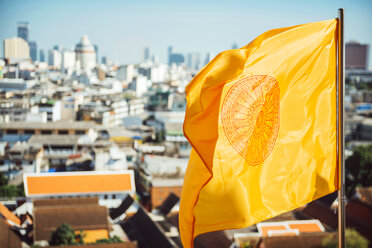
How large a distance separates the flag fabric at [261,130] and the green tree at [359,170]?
1245cm

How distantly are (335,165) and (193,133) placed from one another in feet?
3.55

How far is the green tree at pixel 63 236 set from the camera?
978cm

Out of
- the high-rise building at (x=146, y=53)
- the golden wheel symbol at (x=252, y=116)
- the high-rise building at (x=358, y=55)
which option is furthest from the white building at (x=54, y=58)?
the golden wheel symbol at (x=252, y=116)

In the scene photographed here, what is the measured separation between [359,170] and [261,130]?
46.0ft

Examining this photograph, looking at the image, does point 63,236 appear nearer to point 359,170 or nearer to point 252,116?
point 252,116

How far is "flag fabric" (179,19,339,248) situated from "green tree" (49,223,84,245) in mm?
7740

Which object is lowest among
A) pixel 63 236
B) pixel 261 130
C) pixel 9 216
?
pixel 63 236

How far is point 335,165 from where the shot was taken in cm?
303

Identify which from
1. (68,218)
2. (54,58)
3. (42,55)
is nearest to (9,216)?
(68,218)

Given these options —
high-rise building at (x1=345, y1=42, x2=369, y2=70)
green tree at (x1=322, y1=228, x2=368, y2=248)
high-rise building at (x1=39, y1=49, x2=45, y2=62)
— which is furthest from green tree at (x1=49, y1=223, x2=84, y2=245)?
high-rise building at (x1=39, y1=49, x2=45, y2=62)

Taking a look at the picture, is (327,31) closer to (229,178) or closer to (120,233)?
(229,178)

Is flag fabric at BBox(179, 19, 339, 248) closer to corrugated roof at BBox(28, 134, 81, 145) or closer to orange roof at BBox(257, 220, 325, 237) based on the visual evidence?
orange roof at BBox(257, 220, 325, 237)

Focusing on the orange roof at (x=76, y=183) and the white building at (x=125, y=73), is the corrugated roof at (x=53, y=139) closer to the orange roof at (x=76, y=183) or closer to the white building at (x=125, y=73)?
the orange roof at (x=76, y=183)

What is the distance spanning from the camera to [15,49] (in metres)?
55.2
